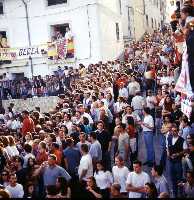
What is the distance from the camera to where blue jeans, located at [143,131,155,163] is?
477 inches

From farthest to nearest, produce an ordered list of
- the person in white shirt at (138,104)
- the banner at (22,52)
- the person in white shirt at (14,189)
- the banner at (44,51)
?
the banner at (22,52) → the banner at (44,51) → the person in white shirt at (138,104) → the person in white shirt at (14,189)

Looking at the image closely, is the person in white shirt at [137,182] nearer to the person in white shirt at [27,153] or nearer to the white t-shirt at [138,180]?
the white t-shirt at [138,180]

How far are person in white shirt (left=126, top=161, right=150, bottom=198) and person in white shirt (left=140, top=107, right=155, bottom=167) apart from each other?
123 inches

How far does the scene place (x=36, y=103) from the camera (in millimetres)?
24641

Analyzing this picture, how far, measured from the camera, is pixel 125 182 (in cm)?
940

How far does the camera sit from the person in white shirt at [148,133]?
12.0 m

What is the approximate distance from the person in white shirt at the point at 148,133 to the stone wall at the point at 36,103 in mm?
12187

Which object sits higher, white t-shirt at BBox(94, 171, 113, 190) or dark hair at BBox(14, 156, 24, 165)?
dark hair at BBox(14, 156, 24, 165)

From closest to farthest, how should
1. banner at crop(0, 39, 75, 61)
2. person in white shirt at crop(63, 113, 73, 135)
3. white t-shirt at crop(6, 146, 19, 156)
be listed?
white t-shirt at crop(6, 146, 19, 156) → person in white shirt at crop(63, 113, 73, 135) → banner at crop(0, 39, 75, 61)

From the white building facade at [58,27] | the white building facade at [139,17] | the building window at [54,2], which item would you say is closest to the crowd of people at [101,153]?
the white building facade at [58,27]

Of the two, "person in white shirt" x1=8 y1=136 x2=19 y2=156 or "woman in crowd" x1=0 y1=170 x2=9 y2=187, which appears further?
"person in white shirt" x1=8 y1=136 x2=19 y2=156

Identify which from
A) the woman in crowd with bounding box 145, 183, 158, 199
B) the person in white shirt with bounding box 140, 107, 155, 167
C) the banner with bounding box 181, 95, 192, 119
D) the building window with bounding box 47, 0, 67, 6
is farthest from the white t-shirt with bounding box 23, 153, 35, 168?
the building window with bounding box 47, 0, 67, 6

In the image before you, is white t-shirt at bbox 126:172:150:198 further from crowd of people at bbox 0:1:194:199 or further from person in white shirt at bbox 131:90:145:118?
person in white shirt at bbox 131:90:145:118

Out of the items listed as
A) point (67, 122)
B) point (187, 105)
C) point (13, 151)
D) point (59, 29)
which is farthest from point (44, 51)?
point (187, 105)
